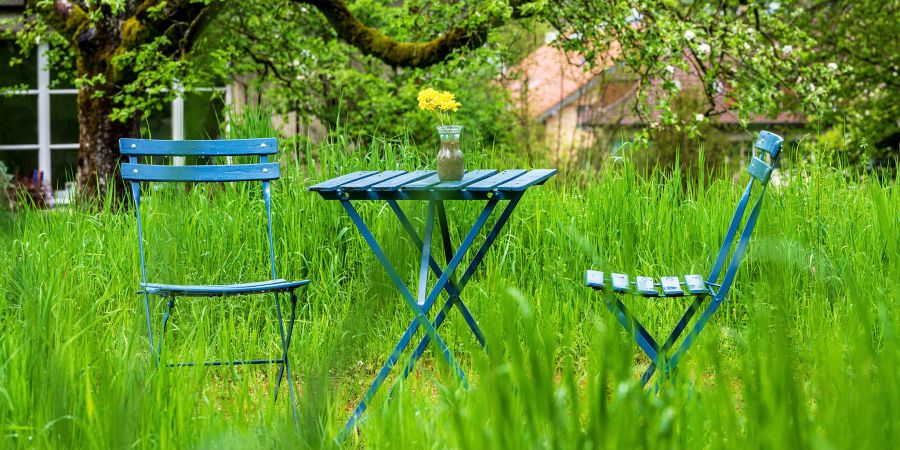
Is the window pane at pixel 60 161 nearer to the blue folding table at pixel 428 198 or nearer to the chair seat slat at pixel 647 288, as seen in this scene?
the blue folding table at pixel 428 198

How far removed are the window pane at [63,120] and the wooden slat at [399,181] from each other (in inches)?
344

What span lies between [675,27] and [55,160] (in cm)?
766

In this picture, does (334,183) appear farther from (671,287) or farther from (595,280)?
(671,287)

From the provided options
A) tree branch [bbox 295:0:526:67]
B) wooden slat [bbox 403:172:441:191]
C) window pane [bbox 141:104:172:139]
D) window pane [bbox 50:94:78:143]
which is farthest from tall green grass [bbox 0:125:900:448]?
window pane [bbox 50:94:78:143]

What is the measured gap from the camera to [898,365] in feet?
3.16

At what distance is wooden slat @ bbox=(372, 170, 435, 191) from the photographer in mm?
3029

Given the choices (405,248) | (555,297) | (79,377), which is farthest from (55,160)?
(405,248)

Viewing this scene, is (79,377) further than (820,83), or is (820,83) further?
(820,83)

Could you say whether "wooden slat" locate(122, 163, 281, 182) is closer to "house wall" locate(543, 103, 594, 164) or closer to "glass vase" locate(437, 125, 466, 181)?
"glass vase" locate(437, 125, 466, 181)

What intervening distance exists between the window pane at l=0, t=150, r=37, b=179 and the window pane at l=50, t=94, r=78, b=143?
0.96 ft

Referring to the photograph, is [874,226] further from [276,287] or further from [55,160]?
[55,160]

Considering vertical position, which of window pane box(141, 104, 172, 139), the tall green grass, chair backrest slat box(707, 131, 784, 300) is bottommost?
the tall green grass

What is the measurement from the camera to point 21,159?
436 inches

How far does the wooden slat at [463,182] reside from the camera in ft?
9.76
